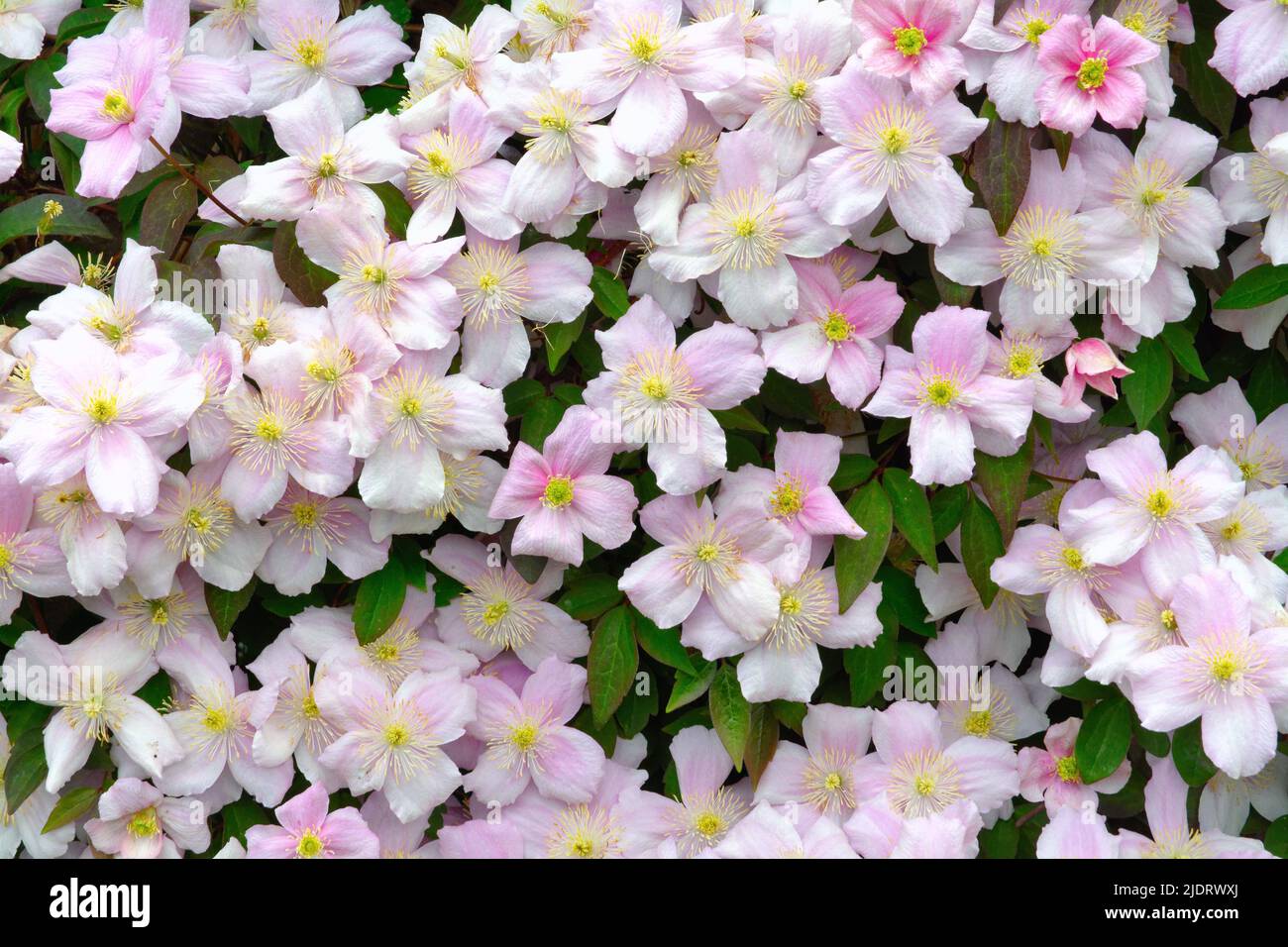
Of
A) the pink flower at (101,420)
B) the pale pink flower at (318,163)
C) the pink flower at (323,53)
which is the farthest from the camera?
the pink flower at (323,53)

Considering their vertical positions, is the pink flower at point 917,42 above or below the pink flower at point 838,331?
above

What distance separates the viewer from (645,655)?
152 centimetres

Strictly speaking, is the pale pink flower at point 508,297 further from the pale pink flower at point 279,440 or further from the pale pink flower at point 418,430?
the pale pink flower at point 279,440

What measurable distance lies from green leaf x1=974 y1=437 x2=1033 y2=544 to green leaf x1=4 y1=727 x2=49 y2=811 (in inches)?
44.2

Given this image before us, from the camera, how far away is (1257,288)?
4.52 feet

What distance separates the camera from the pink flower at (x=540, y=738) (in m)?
1.43

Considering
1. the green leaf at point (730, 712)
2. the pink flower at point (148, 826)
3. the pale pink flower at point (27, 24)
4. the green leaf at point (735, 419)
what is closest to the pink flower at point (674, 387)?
the green leaf at point (735, 419)

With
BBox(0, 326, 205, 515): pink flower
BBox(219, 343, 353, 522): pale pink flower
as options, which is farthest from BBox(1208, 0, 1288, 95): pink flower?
BBox(0, 326, 205, 515): pink flower

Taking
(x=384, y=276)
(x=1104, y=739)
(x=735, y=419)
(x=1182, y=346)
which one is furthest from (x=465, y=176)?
(x=1104, y=739)

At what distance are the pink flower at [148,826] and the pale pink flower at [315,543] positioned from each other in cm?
30

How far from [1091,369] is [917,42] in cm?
40

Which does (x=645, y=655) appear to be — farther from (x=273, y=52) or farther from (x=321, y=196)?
(x=273, y=52)

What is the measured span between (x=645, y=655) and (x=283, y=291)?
61 centimetres
